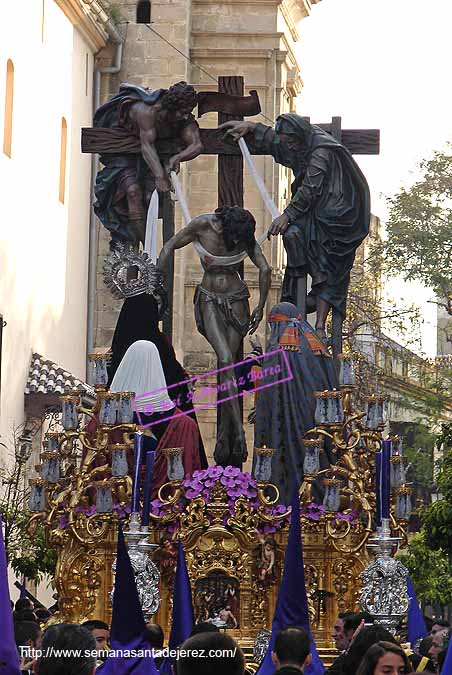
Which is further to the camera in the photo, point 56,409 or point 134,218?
point 56,409

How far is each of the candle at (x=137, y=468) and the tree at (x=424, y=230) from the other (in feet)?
71.5

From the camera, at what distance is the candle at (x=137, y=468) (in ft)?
48.6

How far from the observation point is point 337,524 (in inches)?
644

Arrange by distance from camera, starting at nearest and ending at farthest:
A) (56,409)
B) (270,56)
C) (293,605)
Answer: (293,605)
(56,409)
(270,56)

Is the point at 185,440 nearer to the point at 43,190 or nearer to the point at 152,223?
the point at 152,223

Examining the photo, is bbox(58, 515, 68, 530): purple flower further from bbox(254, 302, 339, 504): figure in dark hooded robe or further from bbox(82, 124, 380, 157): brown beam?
bbox(82, 124, 380, 157): brown beam

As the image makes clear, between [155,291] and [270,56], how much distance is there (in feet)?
62.6

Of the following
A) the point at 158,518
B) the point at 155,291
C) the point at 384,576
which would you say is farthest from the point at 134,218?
the point at 384,576

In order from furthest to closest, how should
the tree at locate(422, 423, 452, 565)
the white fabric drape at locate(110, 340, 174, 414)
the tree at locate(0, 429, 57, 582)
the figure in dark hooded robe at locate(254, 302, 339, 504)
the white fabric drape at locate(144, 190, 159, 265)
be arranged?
the tree at locate(422, 423, 452, 565) < the tree at locate(0, 429, 57, 582) < the white fabric drape at locate(144, 190, 159, 265) < the white fabric drape at locate(110, 340, 174, 414) < the figure in dark hooded robe at locate(254, 302, 339, 504)

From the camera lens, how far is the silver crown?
18.2 meters

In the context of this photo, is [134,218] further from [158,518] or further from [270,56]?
[270,56]

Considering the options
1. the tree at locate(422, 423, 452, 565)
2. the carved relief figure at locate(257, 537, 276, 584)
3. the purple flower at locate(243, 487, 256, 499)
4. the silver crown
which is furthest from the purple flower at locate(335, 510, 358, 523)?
the tree at locate(422, 423, 452, 565)

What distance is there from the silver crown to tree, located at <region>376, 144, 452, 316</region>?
63.1 ft

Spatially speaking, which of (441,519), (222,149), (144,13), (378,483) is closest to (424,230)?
(144,13)
